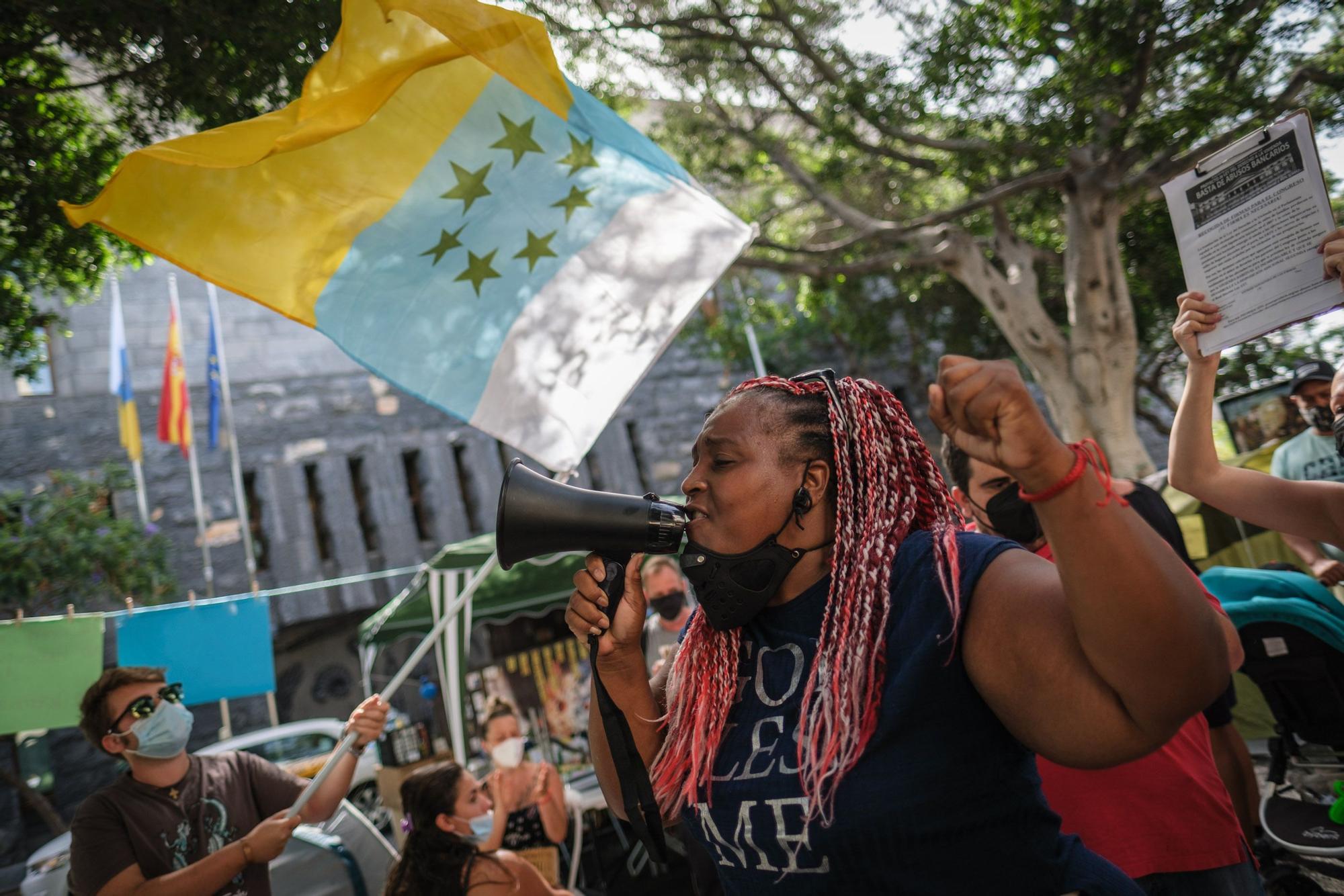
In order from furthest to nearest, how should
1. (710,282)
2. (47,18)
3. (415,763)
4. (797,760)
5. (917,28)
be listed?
(917,28), (415,763), (47,18), (710,282), (797,760)

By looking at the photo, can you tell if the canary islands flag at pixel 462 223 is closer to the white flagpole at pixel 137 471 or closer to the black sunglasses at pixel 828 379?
the black sunglasses at pixel 828 379

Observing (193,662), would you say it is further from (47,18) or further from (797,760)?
(797,760)

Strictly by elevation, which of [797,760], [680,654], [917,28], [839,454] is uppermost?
[917,28]

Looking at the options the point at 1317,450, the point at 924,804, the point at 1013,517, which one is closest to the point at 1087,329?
the point at 1317,450

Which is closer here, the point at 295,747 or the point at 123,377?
the point at 295,747

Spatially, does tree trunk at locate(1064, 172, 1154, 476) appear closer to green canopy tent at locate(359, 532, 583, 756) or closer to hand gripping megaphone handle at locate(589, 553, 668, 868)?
green canopy tent at locate(359, 532, 583, 756)

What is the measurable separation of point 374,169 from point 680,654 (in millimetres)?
2507

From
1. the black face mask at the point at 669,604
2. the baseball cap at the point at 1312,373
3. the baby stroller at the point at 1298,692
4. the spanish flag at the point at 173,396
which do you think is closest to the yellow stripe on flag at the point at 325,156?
the black face mask at the point at 669,604

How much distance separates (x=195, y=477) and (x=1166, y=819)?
570 inches

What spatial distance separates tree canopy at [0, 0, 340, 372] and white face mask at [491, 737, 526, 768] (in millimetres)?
4005

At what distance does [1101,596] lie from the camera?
3.73ft

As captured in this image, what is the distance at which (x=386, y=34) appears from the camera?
10.6 feet

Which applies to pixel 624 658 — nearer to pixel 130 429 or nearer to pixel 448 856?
pixel 448 856

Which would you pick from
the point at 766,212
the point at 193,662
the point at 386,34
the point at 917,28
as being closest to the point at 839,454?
the point at 386,34
